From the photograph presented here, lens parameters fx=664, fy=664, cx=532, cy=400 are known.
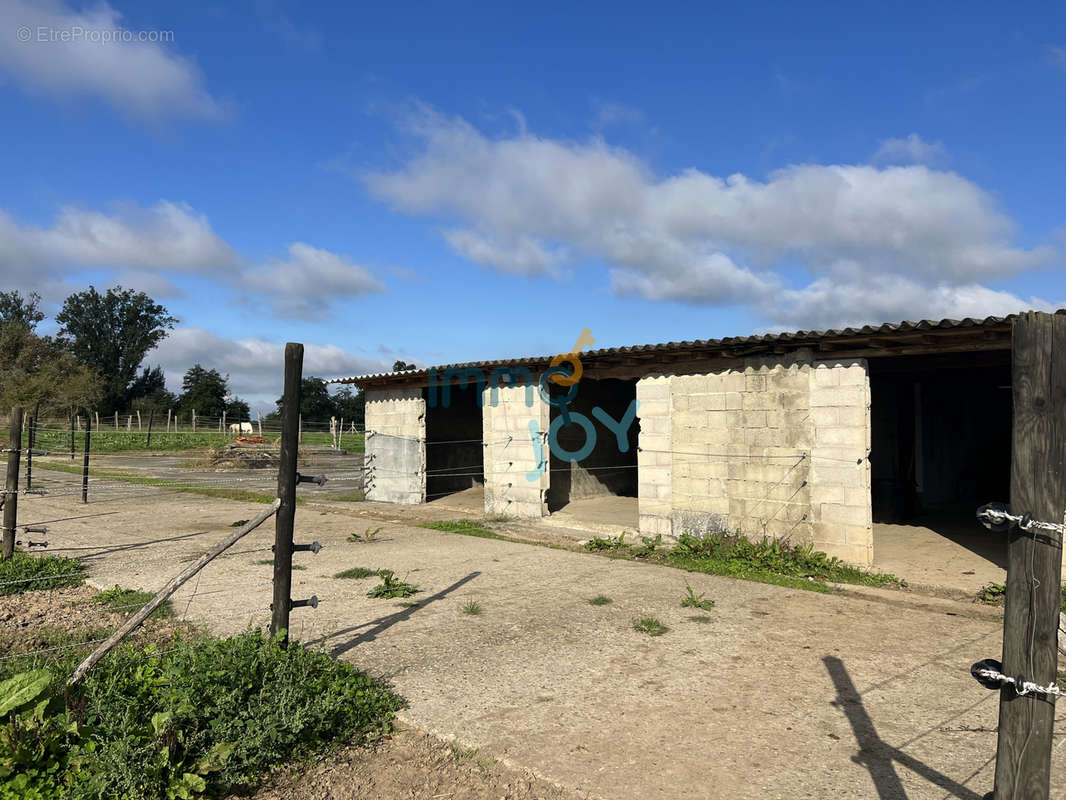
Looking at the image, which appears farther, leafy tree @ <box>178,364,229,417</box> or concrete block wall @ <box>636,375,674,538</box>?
leafy tree @ <box>178,364,229,417</box>

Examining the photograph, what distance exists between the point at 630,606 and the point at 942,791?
12.7 feet

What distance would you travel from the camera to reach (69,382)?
4347cm

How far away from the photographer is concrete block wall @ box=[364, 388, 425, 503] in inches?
645

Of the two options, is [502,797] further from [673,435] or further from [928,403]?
[928,403]

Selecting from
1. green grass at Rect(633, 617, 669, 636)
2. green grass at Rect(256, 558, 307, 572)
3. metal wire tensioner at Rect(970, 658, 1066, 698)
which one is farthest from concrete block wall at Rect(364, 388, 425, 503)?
metal wire tensioner at Rect(970, 658, 1066, 698)

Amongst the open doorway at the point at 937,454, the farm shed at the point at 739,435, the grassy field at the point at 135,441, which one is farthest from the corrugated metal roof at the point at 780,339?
the grassy field at the point at 135,441

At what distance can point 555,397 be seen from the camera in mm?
14000

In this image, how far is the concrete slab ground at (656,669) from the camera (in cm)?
377

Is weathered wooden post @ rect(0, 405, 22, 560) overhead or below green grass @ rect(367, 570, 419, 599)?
overhead

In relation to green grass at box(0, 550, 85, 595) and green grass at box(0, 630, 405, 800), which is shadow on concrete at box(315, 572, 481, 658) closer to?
green grass at box(0, 630, 405, 800)

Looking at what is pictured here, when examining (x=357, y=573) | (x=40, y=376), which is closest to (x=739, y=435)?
(x=357, y=573)

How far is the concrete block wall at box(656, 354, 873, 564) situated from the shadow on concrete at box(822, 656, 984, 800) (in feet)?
15.9

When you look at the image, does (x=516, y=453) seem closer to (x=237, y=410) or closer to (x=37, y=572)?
(x=37, y=572)

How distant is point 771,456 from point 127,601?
8.42 m
